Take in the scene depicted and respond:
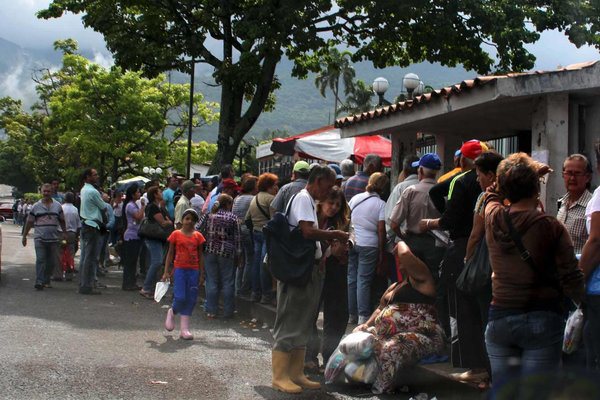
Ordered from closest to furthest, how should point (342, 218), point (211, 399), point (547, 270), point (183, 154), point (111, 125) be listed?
point (547, 270)
point (211, 399)
point (342, 218)
point (111, 125)
point (183, 154)

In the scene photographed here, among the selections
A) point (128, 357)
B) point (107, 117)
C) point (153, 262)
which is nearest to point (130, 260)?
point (153, 262)

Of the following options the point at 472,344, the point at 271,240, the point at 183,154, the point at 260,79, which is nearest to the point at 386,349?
the point at 472,344

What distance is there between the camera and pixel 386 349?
6934 mm

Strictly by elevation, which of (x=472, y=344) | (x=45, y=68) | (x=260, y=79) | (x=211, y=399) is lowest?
(x=211, y=399)

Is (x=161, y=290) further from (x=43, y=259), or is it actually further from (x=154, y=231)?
(x=43, y=259)

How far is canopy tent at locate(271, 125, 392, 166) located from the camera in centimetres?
1528

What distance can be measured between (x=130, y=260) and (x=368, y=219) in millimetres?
6252

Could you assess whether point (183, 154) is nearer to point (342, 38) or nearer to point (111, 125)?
point (111, 125)

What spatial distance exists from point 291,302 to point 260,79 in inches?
578

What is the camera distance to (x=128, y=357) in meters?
8.29

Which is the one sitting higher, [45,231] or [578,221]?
[578,221]

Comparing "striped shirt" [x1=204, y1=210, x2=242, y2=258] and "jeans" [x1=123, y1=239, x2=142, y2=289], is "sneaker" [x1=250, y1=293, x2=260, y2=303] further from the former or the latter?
"jeans" [x1=123, y1=239, x2=142, y2=289]

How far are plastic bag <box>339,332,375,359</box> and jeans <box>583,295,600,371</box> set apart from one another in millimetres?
2176

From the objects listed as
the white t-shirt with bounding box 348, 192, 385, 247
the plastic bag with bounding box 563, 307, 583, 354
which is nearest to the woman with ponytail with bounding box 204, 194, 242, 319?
the white t-shirt with bounding box 348, 192, 385, 247
